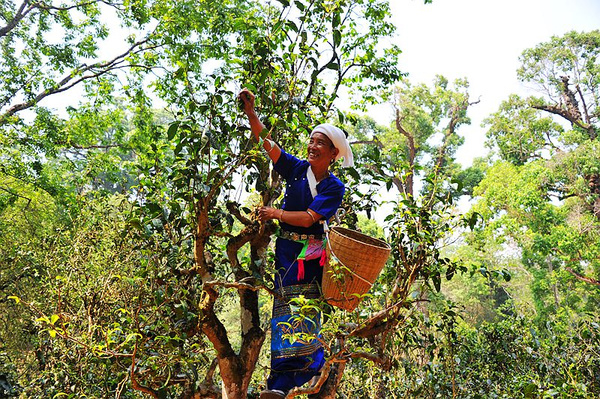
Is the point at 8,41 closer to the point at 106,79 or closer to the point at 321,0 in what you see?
the point at 106,79

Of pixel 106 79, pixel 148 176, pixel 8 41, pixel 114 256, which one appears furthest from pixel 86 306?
pixel 8 41

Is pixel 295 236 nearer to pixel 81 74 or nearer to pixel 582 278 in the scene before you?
pixel 81 74

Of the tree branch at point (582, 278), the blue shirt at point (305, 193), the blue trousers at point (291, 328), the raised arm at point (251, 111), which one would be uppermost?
the tree branch at point (582, 278)

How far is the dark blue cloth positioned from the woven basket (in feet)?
0.34

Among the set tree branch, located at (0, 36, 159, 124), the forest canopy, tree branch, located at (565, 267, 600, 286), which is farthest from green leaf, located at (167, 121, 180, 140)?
tree branch, located at (565, 267, 600, 286)

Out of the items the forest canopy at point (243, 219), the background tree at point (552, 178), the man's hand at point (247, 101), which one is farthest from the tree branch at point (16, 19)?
the background tree at point (552, 178)

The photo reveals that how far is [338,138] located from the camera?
2.14m

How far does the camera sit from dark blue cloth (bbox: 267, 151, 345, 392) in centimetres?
195

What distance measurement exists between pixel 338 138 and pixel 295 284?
0.73 metres

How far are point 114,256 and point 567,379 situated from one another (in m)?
3.50

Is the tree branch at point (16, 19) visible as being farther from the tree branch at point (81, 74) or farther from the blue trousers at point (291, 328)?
the blue trousers at point (291, 328)

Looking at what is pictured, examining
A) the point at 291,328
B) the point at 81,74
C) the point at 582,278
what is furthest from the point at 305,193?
the point at 582,278

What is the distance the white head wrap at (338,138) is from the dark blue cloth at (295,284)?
0.51 feet

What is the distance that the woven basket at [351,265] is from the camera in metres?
1.75
